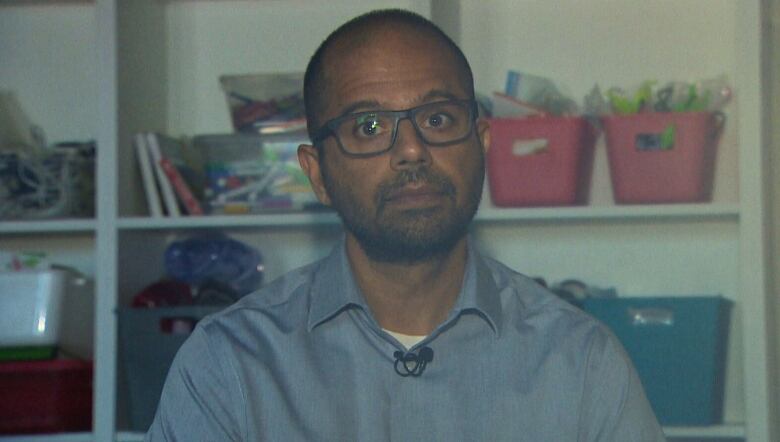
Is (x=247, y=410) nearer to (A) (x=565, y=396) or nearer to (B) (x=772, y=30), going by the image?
(A) (x=565, y=396)

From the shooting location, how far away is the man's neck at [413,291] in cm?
128

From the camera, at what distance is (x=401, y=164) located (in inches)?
47.3

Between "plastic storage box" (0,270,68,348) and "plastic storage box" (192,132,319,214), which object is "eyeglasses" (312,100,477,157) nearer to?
"plastic storage box" (192,132,319,214)

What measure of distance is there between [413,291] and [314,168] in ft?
0.74

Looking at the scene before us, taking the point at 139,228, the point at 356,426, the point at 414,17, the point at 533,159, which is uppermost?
the point at 414,17

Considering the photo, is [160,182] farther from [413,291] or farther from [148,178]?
[413,291]

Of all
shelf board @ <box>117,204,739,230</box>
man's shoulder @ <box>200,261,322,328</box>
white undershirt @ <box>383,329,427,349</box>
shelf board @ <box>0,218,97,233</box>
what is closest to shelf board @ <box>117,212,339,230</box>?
shelf board @ <box>117,204,739,230</box>

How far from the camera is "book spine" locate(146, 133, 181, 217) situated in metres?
1.92

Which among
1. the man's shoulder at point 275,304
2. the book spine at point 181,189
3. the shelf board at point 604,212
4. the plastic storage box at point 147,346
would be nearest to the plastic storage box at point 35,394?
the plastic storage box at point 147,346

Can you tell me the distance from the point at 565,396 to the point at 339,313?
0.29 metres

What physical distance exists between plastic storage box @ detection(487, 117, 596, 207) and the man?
0.59 m

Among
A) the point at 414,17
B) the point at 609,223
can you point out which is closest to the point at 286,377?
the point at 414,17

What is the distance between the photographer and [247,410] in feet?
3.88

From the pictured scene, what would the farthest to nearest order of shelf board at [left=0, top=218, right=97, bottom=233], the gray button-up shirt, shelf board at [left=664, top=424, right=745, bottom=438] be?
shelf board at [left=0, top=218, right=97, bottom=233] < shelf board at [left=664, top=424, right=745, bottom=438] < the gray button-up shirt
